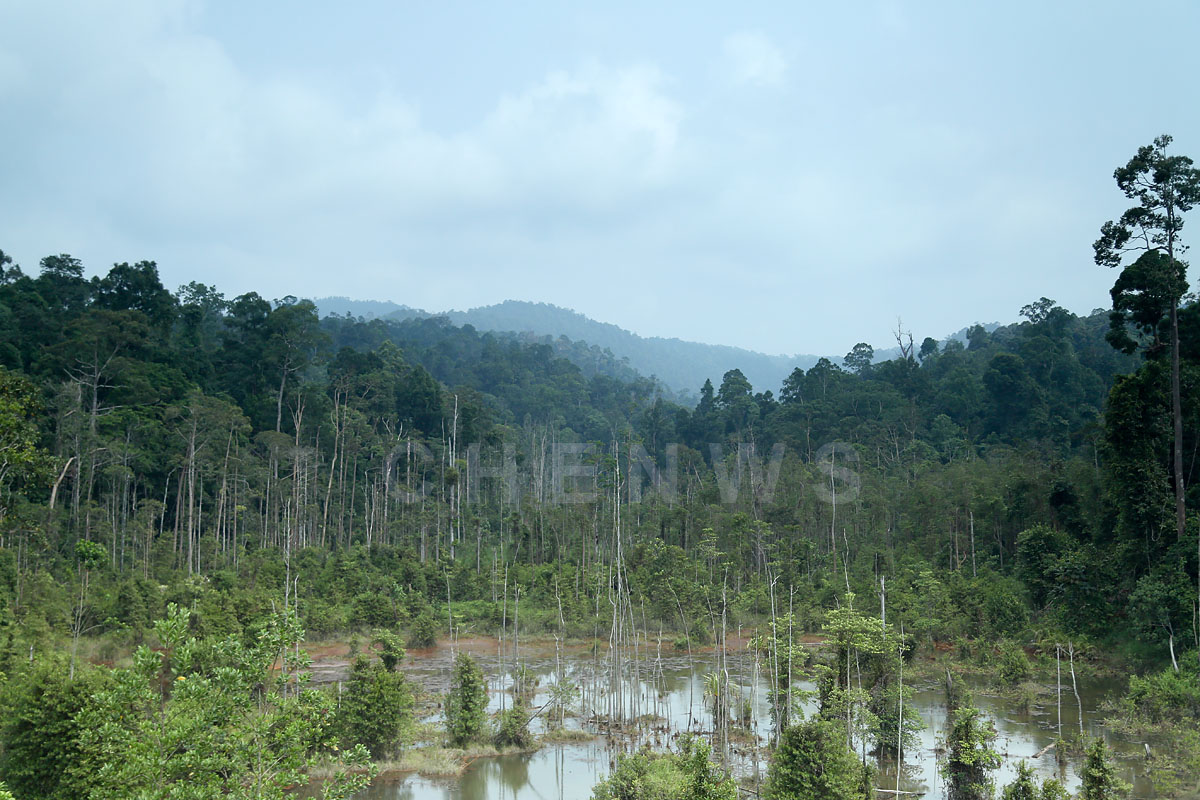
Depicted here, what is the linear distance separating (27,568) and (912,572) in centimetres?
2814

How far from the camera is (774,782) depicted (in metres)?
11.3

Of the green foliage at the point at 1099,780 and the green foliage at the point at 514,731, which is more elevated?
the green foliage at the point at 1099,780

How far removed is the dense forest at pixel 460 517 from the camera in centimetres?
1130

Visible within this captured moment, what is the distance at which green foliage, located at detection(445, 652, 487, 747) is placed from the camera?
1684 centimetres

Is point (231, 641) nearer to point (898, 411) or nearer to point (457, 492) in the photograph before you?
point (457, 492)

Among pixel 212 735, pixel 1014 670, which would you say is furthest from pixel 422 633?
pixel 212 735

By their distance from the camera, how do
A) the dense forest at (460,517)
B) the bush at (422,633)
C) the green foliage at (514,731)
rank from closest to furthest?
the dense forest at (460,517) < the green foliage at (514,731) < the bush at (422,633)

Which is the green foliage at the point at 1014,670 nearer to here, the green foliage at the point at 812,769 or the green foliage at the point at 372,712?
the green foliage at the point at 812,769

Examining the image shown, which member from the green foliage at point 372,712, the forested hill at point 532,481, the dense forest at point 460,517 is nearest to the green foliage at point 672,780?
the dense forest at point 460,517

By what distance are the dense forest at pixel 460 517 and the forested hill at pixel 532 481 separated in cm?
14

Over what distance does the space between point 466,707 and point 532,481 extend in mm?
41223

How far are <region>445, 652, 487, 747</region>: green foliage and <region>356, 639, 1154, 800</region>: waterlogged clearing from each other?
0.58m

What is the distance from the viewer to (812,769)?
1090 cm

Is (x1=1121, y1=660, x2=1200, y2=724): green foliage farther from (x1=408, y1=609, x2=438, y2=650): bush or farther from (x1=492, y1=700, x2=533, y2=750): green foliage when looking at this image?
(x1=408, y1=609, x2=438, y2=650): bush
